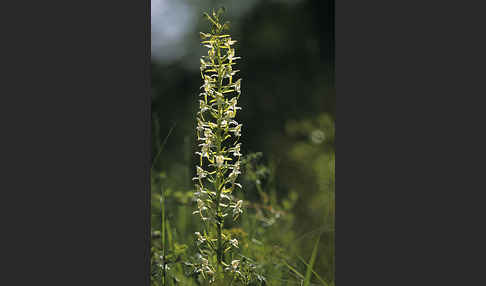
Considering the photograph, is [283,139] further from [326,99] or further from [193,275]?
[193,275]

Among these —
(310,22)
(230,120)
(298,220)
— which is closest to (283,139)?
(298,220)

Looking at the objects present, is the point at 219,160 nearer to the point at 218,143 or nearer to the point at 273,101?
the point at 218,143

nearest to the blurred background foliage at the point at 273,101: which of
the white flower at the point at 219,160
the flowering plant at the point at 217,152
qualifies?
the flowering plant at the point at 217,152

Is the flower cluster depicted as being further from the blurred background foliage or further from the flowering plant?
the blurred background foliage

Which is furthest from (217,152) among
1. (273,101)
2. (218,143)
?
(273,101)

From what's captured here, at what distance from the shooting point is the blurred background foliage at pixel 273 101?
4613mm

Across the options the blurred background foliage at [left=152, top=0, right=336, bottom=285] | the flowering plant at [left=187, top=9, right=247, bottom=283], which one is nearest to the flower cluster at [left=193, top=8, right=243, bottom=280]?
the flowering plant at [left=187, top=9, right=247, bottom=283]

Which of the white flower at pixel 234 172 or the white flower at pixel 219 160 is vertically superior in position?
the white flower at pixel 219 160

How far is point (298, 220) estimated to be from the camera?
584 cm

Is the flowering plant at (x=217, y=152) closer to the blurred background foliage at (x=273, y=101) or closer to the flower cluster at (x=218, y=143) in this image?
the flower cluster at (x=218, y=143)

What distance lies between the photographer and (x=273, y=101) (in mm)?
7484

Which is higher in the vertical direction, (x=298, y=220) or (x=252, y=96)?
(x=252, y=96)

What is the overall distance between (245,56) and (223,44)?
464 centimetres

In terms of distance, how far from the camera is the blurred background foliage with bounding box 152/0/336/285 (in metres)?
4.61
